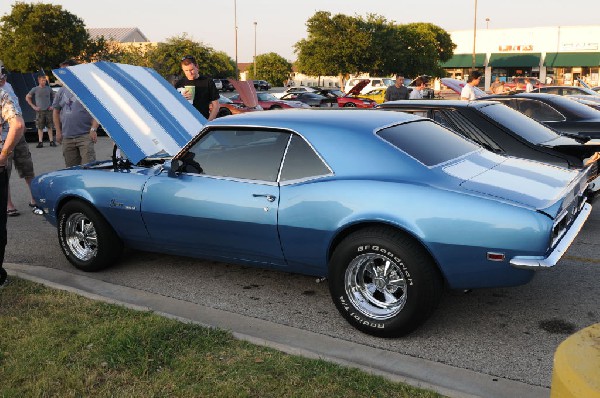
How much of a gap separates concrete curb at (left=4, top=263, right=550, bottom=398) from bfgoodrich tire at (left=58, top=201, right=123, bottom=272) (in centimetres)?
25

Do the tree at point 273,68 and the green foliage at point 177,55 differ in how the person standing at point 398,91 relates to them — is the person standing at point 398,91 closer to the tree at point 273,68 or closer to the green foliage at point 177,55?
the green foliage at point 177,55

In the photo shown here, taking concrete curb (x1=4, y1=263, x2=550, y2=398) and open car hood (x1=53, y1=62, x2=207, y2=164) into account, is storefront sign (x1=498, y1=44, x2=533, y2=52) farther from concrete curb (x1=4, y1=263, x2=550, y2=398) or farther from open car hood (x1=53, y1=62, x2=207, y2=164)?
concrete curb (x1=4, y1=263, x2=550, y2=398)

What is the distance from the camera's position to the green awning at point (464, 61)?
2353 inches

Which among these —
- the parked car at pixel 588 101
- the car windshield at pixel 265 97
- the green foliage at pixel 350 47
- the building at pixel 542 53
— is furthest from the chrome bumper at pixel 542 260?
the building at pixel 542 53

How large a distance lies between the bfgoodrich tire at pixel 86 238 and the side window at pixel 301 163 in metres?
1.93

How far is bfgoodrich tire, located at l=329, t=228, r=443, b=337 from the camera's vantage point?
12.2ft

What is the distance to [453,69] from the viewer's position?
6506cm

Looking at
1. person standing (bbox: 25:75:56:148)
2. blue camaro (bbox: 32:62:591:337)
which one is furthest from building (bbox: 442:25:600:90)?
blue camaro (bbox: 32:62:591:337)

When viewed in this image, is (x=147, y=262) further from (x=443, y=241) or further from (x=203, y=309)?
(x=443, y=241)

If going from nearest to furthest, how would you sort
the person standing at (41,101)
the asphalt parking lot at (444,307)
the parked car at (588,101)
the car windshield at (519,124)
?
the asphalt parking lot at (444,307), the car windshield at (519,124), the parked car at (588,101), the person standing at (41,101)

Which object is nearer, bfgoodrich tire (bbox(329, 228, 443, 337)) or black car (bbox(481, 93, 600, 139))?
bfgoodrich tire (bbox(329, 228, 443, 337))

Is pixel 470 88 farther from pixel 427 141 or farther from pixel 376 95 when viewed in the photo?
pixel 376 95

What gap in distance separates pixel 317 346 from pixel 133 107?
3.18 m

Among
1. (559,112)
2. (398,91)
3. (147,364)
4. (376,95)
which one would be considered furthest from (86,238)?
(376,95)
